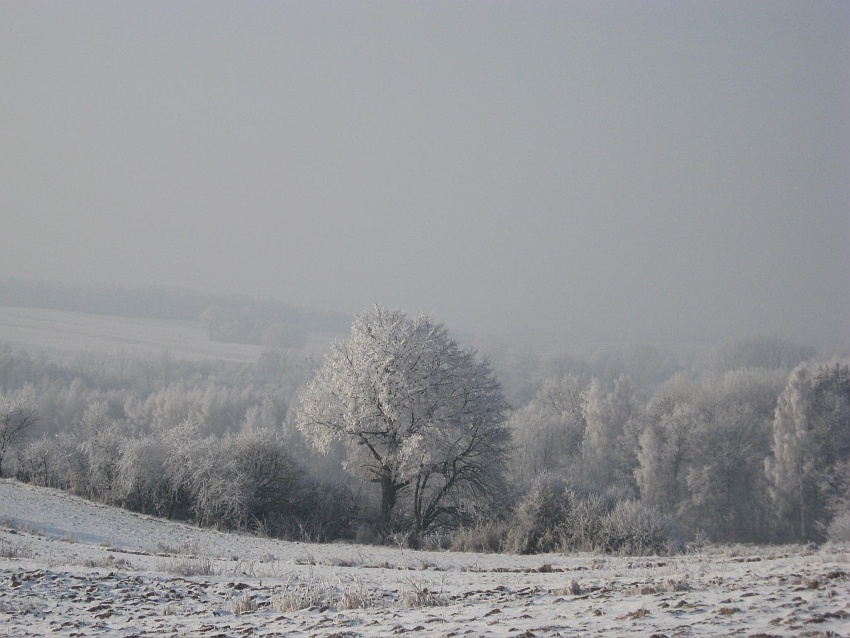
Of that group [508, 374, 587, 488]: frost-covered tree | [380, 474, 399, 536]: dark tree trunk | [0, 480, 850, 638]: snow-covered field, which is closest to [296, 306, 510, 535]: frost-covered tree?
[380, 474, 399, 536]: dark tree trunk

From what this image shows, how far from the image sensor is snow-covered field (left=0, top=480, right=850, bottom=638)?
27.2 ft

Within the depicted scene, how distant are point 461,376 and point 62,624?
27.7 m

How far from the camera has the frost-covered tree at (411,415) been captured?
34750 mm

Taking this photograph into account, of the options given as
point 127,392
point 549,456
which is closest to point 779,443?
point 549,456

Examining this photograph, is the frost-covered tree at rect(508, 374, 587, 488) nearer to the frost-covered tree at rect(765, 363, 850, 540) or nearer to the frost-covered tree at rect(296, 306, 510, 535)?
the frost-covered tree at rect(765, 363, 850, 540)

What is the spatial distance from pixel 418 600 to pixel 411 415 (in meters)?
24.4

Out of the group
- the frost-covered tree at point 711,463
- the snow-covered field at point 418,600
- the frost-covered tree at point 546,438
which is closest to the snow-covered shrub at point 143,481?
the snow-covered field at point 418,600

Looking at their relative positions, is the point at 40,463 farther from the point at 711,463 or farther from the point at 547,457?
the point at 711,463

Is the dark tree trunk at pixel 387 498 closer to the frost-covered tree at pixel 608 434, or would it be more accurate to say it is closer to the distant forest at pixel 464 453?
the distant forest at pixel 464 453

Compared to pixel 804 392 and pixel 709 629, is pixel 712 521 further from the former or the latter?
pixel 709 629

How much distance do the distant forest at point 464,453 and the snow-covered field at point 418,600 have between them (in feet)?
39.6

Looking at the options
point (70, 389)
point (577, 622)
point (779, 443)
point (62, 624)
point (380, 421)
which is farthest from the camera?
point (70, 389)

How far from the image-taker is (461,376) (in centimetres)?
3697

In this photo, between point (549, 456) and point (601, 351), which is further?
point (601, 351)
